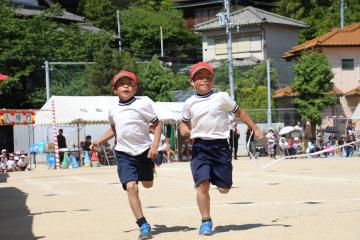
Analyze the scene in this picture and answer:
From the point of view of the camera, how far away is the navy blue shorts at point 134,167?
21.6 feet

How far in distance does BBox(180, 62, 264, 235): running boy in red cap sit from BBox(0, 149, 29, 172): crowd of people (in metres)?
20.5

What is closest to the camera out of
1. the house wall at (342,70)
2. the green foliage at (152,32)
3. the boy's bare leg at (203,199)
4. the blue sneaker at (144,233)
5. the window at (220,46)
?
the blue sneaker at (144,233)

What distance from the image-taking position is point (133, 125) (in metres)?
6.77

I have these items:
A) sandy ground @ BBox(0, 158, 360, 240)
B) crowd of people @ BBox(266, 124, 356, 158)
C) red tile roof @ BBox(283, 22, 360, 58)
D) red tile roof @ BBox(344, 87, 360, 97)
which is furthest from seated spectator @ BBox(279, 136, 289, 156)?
A: sandy ground @ BBox(0, 158, 360, 240)

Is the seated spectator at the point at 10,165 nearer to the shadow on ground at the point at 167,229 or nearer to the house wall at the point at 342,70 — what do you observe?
the shadow on ground at the point at 167,229

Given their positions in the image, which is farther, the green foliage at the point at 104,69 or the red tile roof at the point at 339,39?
the red tile roof at the point at 339,39

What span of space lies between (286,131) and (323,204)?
2514cm

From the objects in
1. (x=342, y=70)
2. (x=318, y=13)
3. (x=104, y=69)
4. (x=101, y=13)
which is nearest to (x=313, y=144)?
(x=104, y=69)

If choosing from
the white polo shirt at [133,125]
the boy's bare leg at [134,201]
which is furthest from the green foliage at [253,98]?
the boy's bare leg at [134,201]

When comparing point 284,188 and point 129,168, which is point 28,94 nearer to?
point 284,188

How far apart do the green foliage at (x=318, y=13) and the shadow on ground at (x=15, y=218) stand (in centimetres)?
4540

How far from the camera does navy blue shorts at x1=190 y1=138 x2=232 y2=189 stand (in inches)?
258

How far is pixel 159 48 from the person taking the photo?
57.4 meters

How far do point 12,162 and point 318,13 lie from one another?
37.4 metres
